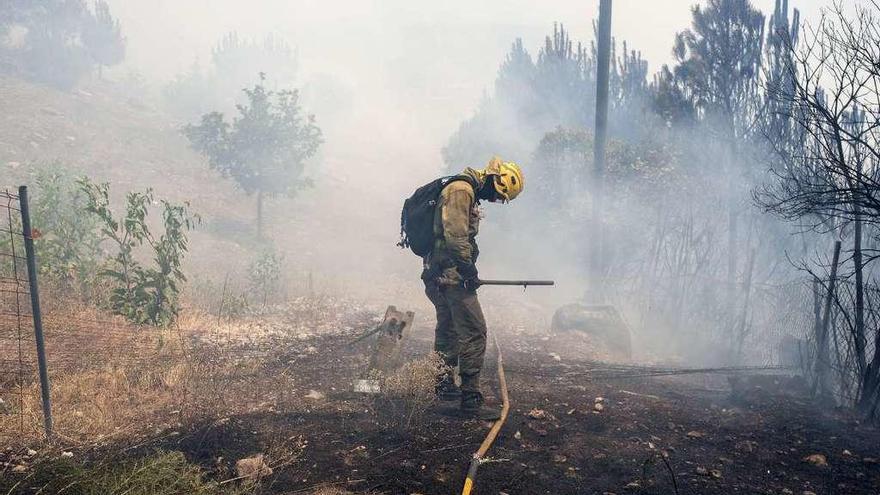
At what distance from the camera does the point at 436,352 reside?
5078 millimetres

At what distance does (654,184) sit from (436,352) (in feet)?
32.0

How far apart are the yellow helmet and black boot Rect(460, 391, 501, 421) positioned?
5.52 ft

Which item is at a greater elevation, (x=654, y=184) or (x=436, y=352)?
(x=654, y=184)

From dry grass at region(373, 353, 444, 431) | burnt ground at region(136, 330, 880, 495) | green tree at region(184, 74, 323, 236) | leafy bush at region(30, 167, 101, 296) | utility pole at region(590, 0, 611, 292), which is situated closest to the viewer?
burnt ground at region(136, 330, 880, 495)

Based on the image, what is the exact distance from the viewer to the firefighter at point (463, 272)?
4.79m

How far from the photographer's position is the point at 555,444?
13.9 feet

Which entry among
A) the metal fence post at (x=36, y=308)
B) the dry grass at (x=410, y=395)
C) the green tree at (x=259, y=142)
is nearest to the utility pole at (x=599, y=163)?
the dry grass at (x=410, y=395)

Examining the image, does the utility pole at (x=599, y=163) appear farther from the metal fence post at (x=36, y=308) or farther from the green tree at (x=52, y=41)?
the green tree at (x=52, y=41)

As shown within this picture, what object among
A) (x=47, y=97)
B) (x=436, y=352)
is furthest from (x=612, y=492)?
(x=47, y=97)

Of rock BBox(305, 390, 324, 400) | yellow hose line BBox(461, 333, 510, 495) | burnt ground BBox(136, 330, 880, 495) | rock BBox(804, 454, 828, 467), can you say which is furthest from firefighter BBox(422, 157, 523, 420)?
rock BBox(804, 454, 828, 467)

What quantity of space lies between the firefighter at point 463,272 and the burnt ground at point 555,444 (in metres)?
0.36

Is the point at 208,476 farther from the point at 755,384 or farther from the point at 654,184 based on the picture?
the point at 654,184

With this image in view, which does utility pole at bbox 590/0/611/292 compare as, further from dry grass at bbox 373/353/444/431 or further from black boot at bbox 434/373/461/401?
dry grass at bbox 373/353/444/431

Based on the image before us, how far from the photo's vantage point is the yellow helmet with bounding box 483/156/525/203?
5.10m
